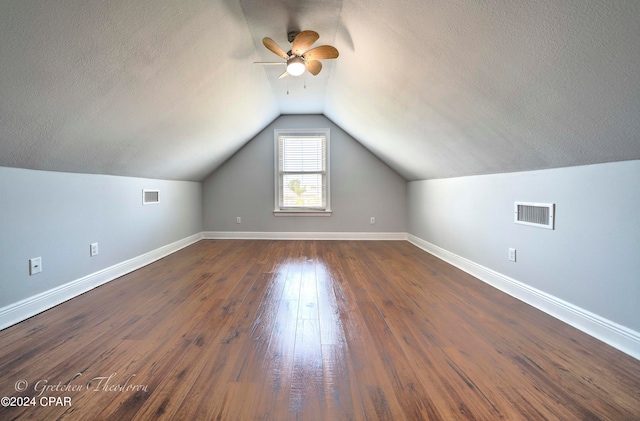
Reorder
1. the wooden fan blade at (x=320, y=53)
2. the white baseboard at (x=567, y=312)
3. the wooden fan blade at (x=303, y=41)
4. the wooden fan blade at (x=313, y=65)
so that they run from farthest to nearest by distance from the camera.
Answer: the wooden fan blade at (x=313, y=65), the wooden fan blade at (x=320, y=53), the wooden fan blade at (x=303, y=41), the white baseboard at (x=567, y=312)

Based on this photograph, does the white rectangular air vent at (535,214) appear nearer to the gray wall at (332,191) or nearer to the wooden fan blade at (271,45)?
the wooden fan blade at (271,45)

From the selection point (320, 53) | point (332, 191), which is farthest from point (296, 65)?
point (332, 191)

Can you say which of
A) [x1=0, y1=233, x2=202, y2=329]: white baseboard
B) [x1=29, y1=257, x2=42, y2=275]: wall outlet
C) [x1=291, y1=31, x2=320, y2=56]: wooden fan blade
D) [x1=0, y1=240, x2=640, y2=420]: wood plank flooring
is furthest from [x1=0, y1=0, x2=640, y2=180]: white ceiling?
[x1=0, y1=240, x2=640, y2=420]: wood plank flooring

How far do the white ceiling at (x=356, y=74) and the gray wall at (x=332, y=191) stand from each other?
1.82 meters

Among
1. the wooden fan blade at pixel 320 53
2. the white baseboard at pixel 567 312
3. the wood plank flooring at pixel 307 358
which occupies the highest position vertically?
the wooden fan blade at pixel 320 53

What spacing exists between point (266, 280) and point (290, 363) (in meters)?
1.49

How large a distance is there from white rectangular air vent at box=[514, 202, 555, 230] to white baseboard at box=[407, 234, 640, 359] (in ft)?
1.78

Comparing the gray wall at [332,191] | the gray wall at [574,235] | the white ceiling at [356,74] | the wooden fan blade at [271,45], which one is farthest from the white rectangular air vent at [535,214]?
the gray wall at [332,191]

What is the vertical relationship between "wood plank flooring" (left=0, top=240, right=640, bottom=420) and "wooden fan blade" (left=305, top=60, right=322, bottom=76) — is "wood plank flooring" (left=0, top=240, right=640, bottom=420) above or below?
below

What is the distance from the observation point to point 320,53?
2.52 m

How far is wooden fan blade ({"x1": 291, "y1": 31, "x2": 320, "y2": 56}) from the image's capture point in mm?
2229

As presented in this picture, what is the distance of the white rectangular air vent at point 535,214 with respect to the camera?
219cm

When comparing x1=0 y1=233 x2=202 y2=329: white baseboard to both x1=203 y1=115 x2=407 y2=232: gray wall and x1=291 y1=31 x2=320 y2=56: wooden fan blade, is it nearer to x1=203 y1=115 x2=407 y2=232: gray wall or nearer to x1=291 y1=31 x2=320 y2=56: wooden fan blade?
x1=203 y1=115 x2=407 y2=232: gray wall

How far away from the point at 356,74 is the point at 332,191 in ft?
8.57
